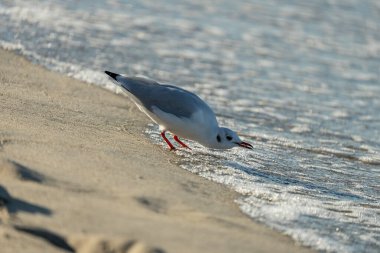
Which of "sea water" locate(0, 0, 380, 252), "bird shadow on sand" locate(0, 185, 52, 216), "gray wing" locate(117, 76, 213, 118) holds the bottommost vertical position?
"sea water" locate(0, 0, 380, 252)

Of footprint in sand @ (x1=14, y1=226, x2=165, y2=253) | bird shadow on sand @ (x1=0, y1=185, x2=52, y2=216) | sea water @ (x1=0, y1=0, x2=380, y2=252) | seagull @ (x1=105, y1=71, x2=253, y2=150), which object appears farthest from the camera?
seagull @ (x1=105, y1=71, x2=253, y2=150)

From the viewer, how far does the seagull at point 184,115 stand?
5.54m

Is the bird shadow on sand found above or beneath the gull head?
above

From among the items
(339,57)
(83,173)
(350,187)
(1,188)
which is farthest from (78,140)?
(339,57)

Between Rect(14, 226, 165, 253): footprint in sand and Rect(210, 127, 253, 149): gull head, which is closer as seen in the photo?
Rect(14, 226, 165, 253): footprint in sand

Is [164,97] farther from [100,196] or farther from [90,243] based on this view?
[90,243]

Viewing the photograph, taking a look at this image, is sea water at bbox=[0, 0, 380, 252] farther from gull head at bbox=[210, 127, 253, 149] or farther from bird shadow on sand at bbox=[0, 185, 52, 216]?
bird shadow on sand at bbox=[0, 185, 52, 216]

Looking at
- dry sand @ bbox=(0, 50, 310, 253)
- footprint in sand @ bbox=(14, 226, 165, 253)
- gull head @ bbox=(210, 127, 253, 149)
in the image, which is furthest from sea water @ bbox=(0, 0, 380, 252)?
footprint in sand @ bbox=(14, 226, 165, 253)

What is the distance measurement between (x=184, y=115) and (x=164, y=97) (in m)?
0.22

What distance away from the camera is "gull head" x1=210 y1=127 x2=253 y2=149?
5547mm

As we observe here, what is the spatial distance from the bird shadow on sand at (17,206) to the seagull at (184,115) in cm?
207

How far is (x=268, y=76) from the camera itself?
911 cm

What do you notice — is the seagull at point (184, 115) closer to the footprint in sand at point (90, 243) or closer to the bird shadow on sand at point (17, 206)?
the bird shadow on sand at point (17, 206)

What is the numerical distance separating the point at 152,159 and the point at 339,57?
6.17 m
